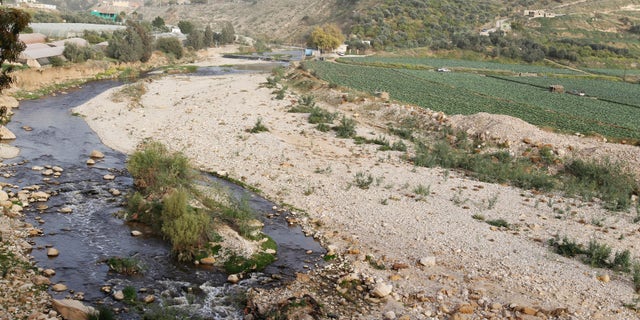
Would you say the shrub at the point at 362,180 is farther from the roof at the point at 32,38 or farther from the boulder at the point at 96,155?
the roof at the point at 32,38

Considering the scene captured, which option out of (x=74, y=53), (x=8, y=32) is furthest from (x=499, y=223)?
(x=74, y=53)

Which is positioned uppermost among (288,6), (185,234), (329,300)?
(288,6)

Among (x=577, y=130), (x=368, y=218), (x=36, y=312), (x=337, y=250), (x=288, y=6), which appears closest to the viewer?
(x=36, y=312)

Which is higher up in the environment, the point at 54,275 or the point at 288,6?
the point at 288,6

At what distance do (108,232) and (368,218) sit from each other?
1018cm

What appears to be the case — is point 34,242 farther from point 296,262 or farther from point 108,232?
point 296,262

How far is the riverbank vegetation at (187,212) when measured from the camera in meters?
17.1

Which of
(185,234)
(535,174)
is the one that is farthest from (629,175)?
(185,234)

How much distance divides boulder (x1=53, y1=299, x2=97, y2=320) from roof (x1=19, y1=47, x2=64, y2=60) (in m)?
47.6

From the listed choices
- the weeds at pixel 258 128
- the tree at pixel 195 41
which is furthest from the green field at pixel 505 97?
the tree at pixel 195 41

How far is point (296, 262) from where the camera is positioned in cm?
1741

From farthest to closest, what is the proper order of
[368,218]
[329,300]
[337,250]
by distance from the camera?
1. [368,218]
2. [337,250]
3. [329,300]

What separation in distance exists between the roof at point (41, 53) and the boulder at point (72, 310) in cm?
4760

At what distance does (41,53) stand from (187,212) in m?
47.4
